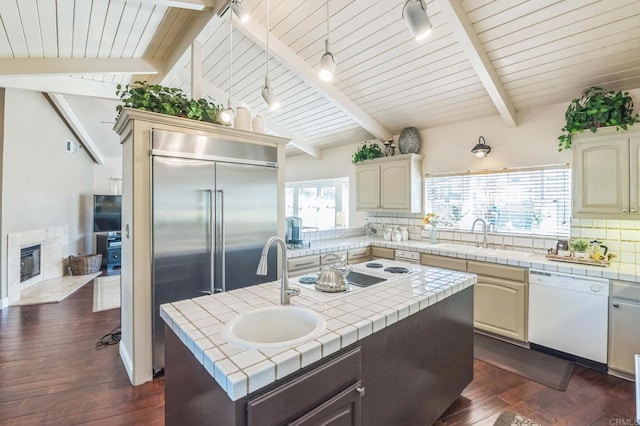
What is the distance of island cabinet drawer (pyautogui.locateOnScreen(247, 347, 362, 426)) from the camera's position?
0.96 m

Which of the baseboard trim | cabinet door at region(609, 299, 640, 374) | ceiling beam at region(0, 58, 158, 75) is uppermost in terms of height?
ceiling beam at region(0, 58, 158, 75)

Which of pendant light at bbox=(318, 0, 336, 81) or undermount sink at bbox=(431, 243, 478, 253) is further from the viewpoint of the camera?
undermount sink at bbox=(431, 243, 478, 253)

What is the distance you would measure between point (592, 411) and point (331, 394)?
214cm

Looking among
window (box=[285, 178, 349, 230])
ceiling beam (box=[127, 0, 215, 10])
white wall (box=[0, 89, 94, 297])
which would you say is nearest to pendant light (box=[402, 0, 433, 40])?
ceiling beam (box=[127, 0, 215, 10])

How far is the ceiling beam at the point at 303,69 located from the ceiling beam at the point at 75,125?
3.89 metres

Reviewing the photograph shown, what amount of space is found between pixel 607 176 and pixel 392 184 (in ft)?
7.32

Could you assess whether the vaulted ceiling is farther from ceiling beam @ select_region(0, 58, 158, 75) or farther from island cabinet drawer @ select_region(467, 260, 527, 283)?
island cabinet drawer @ select_region(467, 260, 527, 283)

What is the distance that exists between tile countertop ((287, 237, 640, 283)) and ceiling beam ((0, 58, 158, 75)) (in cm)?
308

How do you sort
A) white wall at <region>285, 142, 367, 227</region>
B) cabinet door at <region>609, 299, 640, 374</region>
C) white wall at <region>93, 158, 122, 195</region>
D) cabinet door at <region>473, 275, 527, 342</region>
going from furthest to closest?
white wall at <region>93, 158, 122, 195</region>, white wall at <region>285, 142, 367, 227</region>, cabinet door at <region>473, 275, 527, 342</region>, cabinet door at <region>609, 299, 640, 374</region>

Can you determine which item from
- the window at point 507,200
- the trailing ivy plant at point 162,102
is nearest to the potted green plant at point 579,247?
the window at point 507,200

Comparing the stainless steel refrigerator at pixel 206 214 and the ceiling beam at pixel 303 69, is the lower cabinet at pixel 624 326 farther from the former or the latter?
the ceiling beam at pixel 303 69

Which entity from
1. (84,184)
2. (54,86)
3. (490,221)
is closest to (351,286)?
(490,221)

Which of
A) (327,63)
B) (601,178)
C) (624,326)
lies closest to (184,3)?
(327,63)

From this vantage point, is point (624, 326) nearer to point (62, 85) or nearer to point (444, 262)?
point (444, 262)
